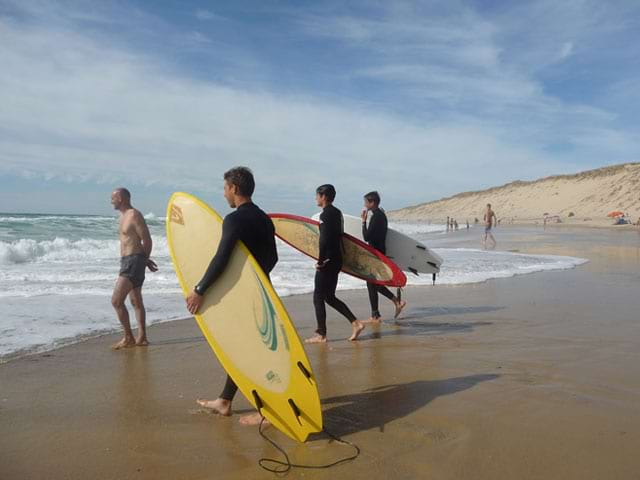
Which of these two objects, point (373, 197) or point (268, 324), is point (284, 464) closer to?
point (268, 324)

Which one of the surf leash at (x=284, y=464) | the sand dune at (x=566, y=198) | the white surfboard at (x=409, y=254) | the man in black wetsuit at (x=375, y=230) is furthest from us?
the sand dune at (x=566, y=198)

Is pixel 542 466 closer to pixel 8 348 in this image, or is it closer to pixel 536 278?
pixel 8 348

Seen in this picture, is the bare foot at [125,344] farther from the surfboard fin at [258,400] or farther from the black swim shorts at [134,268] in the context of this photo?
the surfboard fin at [258,400]

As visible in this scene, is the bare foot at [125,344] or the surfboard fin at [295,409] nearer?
the surfboard fin at [295,409]

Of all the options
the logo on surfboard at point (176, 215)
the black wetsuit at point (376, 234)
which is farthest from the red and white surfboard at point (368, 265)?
the logo on surfboard at point (176, 215)

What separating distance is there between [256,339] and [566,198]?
6590cm

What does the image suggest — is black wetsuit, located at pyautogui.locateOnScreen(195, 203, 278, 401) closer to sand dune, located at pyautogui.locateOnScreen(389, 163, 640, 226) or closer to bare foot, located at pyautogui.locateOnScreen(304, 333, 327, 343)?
bare foot, located at pyautogui.locateOnScreen(304, 333, 327, 343)

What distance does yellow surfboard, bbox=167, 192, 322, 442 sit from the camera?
2844 mm

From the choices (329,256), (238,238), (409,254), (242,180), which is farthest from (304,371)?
(409,254)

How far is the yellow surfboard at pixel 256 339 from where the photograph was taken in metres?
2.84

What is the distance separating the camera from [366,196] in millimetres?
6223

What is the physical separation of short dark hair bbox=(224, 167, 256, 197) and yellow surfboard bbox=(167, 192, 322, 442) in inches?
10.6

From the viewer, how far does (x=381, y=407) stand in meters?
3.42

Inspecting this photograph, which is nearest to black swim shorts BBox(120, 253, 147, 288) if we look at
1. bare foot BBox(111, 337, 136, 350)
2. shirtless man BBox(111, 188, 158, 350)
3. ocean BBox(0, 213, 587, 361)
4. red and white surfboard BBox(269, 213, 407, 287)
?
shirtless man BBox(111, 188, 158, 350)
